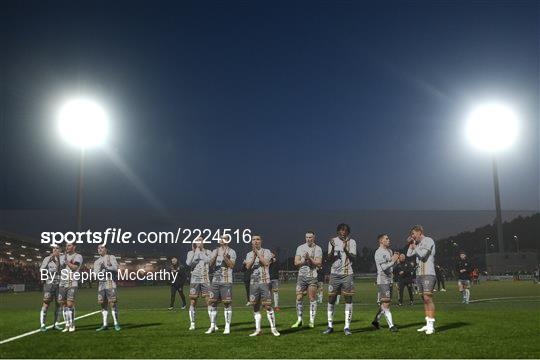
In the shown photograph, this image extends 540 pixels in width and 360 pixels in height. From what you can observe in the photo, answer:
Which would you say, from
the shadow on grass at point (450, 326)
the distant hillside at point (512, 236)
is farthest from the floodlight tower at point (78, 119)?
the distant hillside at point (512, 236)

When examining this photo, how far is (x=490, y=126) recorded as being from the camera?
39312mm

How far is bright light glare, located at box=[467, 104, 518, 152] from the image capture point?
→ 128 ft

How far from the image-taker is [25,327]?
646 inches

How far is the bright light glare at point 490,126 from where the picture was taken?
38.9m

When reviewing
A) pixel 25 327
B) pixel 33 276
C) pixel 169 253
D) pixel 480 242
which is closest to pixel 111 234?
pixel 169 253

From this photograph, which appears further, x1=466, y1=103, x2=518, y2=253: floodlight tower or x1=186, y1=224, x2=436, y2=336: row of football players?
x1=466, y1=103, x2=518, y2=253: floodlight tower

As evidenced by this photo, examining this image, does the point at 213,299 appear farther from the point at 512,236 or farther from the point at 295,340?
the point at 512,236

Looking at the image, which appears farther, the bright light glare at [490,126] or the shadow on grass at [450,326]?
the bright light glare at [490,126]

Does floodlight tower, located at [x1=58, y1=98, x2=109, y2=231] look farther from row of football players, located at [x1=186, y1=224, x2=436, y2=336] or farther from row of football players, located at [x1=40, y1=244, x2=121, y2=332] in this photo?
row of football players, located at [x1=186, y1=224, x2=436, y2=336]

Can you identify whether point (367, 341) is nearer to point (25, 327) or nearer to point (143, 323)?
point (143, 323)

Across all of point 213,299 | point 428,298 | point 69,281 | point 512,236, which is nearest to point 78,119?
point 69,281

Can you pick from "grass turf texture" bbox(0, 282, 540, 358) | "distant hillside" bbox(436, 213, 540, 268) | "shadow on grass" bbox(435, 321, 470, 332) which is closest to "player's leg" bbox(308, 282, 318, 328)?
"grass turf texture" bbox(0, 282, 540, 358)

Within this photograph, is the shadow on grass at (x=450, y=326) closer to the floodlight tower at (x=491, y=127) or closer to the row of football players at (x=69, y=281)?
the row of football players at (x=69, y=281)

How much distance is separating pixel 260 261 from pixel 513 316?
888 cm
